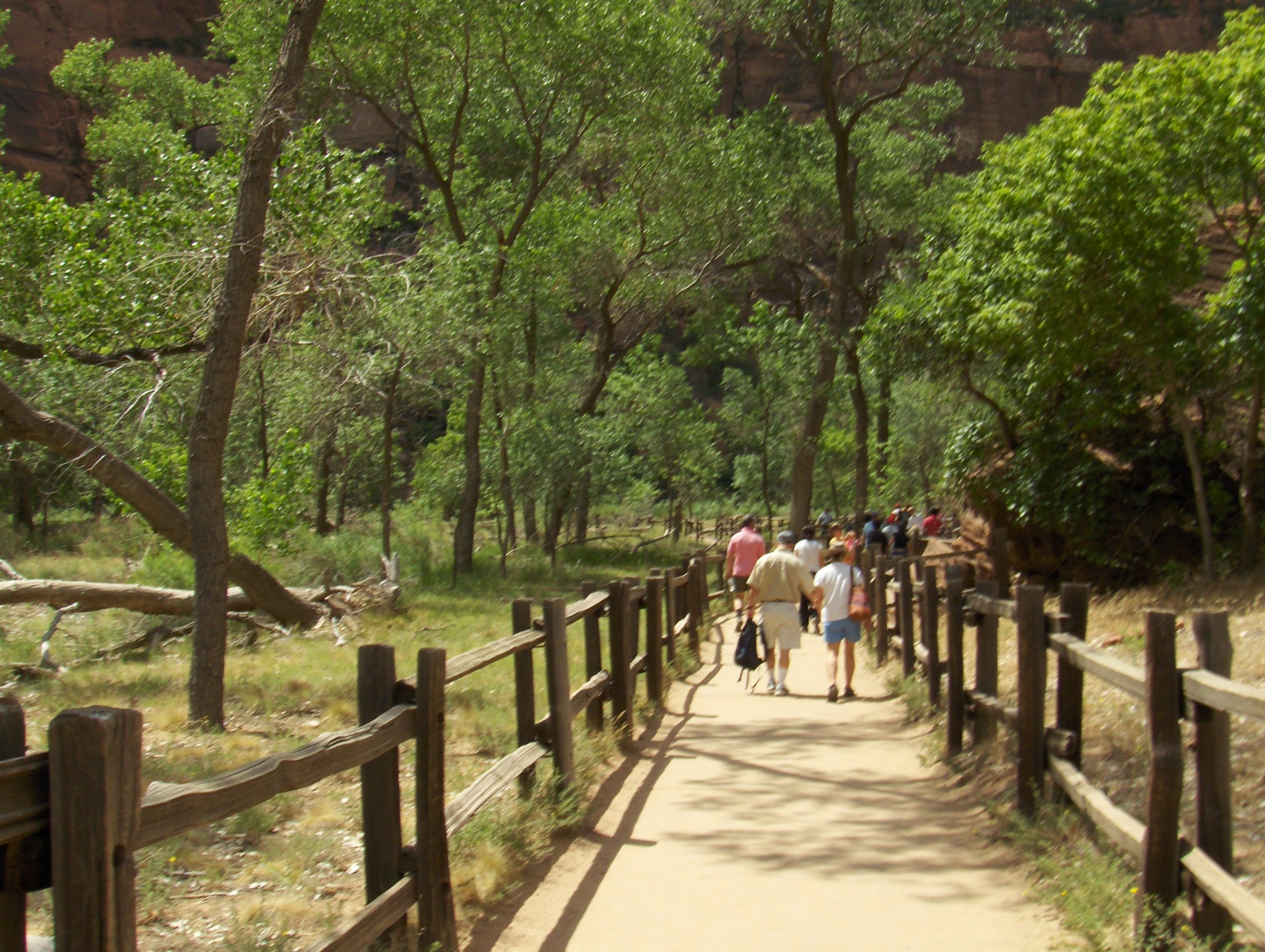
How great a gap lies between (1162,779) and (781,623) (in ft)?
24.7

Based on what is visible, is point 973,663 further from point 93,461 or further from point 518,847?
point 93,461

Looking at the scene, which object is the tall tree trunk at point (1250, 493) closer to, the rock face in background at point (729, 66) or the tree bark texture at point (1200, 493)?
the tree bark texture at point (1200, 493)

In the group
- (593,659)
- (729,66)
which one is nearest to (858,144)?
(593,659)

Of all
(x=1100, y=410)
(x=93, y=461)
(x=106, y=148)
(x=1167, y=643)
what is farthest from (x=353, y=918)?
(x=106, y=148)

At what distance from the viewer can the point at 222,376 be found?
31.6ft

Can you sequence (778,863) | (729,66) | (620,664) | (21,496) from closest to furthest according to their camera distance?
(778,863) < (620,664) < (21,496) < (729,66)

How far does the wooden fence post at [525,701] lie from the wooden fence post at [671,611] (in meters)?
5.79

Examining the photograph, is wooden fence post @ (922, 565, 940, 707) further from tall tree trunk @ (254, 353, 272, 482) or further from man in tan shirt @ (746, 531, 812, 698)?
tall tree trunk @ (254, 353, 272, 482)

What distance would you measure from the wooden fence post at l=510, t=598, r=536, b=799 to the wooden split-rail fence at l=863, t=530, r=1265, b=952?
2709 mm

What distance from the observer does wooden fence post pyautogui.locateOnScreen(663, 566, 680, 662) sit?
1280cm

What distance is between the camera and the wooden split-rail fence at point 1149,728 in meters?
4.11

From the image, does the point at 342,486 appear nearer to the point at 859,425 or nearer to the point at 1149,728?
the point at 859,425

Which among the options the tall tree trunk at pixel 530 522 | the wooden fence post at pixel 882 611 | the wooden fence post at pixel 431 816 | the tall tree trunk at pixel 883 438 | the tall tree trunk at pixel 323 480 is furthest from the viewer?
the tall tree trunk at pixel 883 438

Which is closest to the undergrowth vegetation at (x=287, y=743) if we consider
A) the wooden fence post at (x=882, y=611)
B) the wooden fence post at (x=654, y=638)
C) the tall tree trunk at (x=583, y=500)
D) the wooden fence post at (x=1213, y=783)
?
the wooden fence post at (x=654, y=638)
